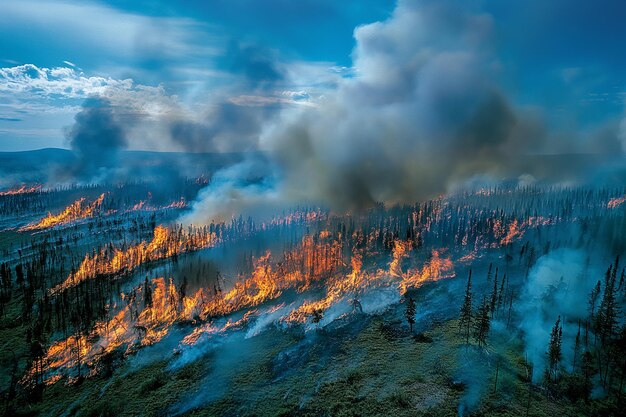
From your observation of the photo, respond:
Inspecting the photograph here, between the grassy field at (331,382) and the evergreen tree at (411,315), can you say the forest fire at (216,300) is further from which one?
the evergreen tree at (411,315)

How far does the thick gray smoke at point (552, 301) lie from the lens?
94.9 meters

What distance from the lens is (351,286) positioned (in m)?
148

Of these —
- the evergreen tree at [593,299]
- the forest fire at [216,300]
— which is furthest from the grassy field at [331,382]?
the evergreen tree at [593,299]

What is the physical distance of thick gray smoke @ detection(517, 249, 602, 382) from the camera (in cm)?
→ 9494

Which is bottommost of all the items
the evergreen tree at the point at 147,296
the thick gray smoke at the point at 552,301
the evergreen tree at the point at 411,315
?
the evergreen tree at the point at 147,296

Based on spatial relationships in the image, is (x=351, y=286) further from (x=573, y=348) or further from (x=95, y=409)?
(x=95, y=409)

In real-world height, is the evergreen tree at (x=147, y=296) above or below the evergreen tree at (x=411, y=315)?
below

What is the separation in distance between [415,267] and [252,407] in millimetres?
110135

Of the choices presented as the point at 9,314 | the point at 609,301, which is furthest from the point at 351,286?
the point at 9,314

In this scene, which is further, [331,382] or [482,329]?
[482,329]

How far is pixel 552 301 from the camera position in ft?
390

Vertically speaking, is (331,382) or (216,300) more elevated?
Result: (331,382)

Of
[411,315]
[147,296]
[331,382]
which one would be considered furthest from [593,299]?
[147,296]

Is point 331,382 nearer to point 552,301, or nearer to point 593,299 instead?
point 552,301
